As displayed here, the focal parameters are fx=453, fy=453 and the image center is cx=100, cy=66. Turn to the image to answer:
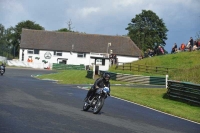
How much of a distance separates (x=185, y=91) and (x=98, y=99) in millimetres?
11978

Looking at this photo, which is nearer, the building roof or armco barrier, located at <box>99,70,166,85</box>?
armco barrier, located at <box>99,70,166,85</box>

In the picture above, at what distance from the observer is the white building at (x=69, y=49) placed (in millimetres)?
100750

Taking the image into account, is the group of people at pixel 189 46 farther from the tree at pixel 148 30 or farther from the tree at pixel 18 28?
the tree at pixel 18 28

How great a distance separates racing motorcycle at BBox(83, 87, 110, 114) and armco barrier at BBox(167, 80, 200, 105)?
10228mm

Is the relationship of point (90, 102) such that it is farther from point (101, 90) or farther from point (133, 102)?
point (133, 102)

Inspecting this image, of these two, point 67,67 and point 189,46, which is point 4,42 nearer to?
point 67,67

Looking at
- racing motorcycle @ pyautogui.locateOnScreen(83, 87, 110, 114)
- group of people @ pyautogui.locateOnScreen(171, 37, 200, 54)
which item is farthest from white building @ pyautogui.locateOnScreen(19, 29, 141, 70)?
racing motorcycle @ pyautogui.locateOnScreen(83, 87, 110, 114)

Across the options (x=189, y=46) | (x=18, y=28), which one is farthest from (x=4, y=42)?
(x=189, y=46)

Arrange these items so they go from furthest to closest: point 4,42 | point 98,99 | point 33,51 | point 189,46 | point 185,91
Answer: point 4,42 → point 33,51 → point 189,46 → point 185,91 → point 98,99

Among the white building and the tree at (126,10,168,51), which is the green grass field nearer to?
the white building

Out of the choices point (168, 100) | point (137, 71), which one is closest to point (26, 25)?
point (137, 71)

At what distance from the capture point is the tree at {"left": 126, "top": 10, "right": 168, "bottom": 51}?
382 ft

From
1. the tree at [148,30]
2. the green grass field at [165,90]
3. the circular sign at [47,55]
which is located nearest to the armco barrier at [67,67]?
the circular sign at [47,55]

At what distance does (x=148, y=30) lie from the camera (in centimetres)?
11775
